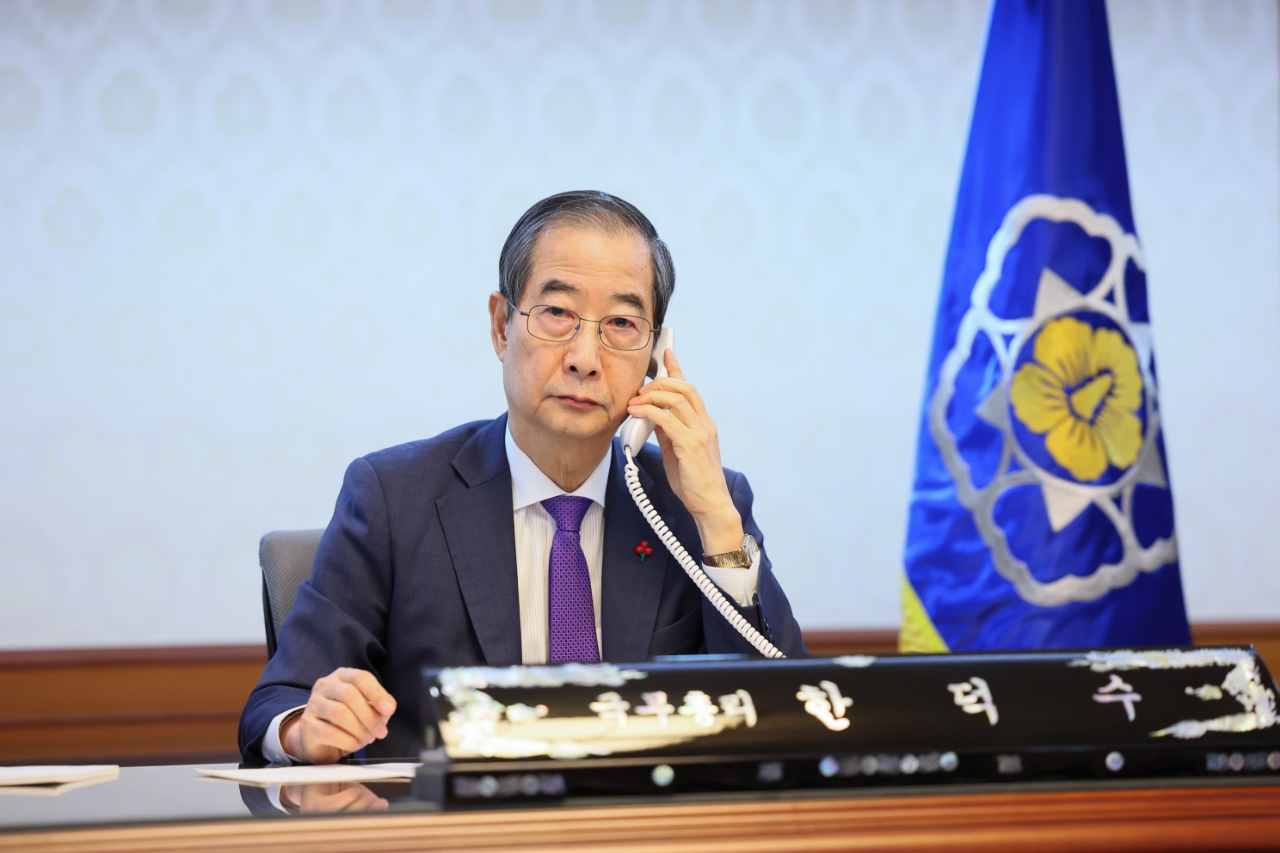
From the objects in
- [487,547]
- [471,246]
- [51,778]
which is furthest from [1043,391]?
[51,778]

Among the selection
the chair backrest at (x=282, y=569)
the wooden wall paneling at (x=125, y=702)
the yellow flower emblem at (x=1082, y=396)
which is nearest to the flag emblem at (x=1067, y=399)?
the yellow flower emblem at (x=1082, y=396)

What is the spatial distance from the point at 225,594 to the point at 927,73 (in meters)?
2.52

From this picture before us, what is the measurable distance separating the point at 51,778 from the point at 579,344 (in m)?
0.91

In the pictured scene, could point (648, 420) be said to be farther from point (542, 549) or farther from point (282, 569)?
point (282, 569)

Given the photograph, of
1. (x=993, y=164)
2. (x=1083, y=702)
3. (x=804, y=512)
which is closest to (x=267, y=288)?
(x=804, y=512)

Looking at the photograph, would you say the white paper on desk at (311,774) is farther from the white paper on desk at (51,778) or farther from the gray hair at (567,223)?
the gray hair at (567,223)

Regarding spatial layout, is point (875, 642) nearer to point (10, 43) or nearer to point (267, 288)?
point (267, 288)

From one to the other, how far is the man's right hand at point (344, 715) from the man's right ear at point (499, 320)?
70 centimetres

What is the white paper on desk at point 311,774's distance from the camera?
3.24 ft

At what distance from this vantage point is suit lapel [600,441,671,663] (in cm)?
162

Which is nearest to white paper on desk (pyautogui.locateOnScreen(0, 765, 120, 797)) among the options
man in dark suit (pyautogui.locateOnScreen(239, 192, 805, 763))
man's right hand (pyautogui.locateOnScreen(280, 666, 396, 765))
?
man's right hand (pyautogui.locateOnScreen(280, 666, 396, 765))

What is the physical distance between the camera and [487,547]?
64.6 inches

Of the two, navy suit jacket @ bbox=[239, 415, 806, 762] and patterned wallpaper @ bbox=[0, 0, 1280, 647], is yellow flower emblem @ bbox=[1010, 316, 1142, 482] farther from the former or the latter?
navy suit jacket @ bbox=[239, 415, 806, 762]

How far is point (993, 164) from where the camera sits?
2.66m
